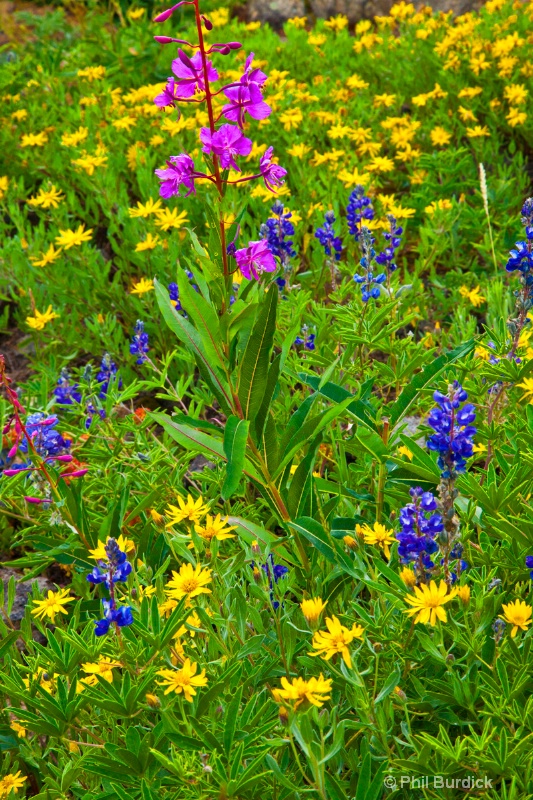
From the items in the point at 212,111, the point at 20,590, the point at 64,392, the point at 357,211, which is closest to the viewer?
the point at 212,111

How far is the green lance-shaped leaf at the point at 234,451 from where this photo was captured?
1.77 m

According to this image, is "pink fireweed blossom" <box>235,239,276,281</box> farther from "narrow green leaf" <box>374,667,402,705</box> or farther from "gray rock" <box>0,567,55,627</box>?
"gray rock" <box>0,567,55,627</box>

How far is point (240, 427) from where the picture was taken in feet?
5.86

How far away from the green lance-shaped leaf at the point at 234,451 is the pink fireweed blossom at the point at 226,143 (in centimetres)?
60

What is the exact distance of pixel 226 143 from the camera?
5.89ft

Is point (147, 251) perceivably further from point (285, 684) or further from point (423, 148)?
point (285, 684)

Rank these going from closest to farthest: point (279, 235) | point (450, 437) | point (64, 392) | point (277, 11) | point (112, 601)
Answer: point (450, 437) → point (112, 601) → point (64, 392) → point (279, 235) → point (277, 11)

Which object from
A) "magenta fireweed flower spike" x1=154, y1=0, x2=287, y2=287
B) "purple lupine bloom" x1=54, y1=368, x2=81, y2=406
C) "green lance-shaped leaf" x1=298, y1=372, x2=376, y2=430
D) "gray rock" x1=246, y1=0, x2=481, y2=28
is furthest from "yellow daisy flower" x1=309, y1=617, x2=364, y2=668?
"gray rock" x1=246, y1=0, x2=481, y2=28

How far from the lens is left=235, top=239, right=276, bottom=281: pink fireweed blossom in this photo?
1915mm

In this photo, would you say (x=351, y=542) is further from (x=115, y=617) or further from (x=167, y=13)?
(x=167, y=13)

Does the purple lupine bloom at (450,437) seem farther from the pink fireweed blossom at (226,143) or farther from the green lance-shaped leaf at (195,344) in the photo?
the pink fireweed blossom at (226,143)

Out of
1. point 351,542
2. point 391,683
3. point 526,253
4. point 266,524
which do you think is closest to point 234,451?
point 351,542

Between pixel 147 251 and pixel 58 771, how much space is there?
8.37 feet

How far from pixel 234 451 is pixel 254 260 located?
19.4 inches
